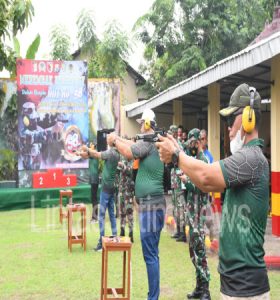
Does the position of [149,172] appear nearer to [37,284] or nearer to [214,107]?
[37,284]

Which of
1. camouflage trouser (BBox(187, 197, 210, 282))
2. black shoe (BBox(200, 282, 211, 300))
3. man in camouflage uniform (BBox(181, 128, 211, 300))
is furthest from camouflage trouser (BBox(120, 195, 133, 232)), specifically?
black shoe (BBox(200, 282, 211, 300))

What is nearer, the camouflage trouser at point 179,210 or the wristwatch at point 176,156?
the wristwatch at point 176,156

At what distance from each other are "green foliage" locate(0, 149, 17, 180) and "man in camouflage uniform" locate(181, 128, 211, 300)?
938 centimetres

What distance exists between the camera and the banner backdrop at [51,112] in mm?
14148

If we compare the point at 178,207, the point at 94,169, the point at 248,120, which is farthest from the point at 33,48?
the point at 248,120

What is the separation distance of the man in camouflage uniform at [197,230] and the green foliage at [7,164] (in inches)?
369

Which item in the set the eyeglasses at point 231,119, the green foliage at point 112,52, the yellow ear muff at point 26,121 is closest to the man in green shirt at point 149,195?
the eyeglasses at point 231,119

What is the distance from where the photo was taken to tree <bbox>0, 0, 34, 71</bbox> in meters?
14.0

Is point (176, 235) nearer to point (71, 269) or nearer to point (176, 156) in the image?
point (71, 269)

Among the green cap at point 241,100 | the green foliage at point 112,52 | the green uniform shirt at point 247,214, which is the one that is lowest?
the green uniform shirt at point 247,214

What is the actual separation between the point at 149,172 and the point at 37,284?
2072 millimetres

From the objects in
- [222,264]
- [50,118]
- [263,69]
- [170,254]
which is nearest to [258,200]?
[222,264]

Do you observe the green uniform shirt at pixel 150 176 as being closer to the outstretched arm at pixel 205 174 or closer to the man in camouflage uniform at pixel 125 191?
the outstretched arm at pixel 205 174

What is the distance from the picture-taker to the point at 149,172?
16.7 feet
